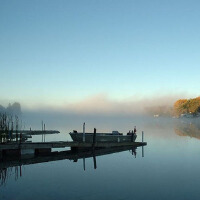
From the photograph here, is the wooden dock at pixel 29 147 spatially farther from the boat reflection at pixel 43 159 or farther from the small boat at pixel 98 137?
the small boat at pixel 98 137

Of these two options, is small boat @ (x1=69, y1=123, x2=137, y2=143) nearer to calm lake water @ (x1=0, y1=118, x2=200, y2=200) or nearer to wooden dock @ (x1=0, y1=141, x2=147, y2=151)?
wooden dock @ (x1=0, y1=141, x2=147, y2=151)

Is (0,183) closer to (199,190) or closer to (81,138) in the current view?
(199,190)

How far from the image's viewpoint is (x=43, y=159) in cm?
3581

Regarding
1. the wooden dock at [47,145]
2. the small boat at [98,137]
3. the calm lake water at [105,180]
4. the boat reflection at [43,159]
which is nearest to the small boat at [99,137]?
the small boat at [98,137]

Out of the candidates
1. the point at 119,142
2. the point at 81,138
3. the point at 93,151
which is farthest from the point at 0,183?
the point at 119,142

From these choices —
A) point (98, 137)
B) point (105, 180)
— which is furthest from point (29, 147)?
point (105, 180)

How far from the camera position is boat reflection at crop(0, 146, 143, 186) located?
28.6 metres

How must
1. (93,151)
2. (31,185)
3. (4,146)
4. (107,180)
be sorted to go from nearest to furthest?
1. (31,185)
2. (107,180)
3. (4,146)
4. (93,151)

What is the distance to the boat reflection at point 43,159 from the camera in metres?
28.6

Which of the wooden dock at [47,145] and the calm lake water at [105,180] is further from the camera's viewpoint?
the wooden dock at [47,145]

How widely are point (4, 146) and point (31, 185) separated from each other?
41.7 ft

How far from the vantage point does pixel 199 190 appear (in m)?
22.3

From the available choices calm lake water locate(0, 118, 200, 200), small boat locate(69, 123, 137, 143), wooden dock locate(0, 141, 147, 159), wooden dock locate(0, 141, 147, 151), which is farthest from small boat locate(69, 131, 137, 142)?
calm lake water locate(0, 118, 200, 200)

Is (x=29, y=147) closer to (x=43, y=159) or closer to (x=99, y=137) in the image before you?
(x=43, y=159)
